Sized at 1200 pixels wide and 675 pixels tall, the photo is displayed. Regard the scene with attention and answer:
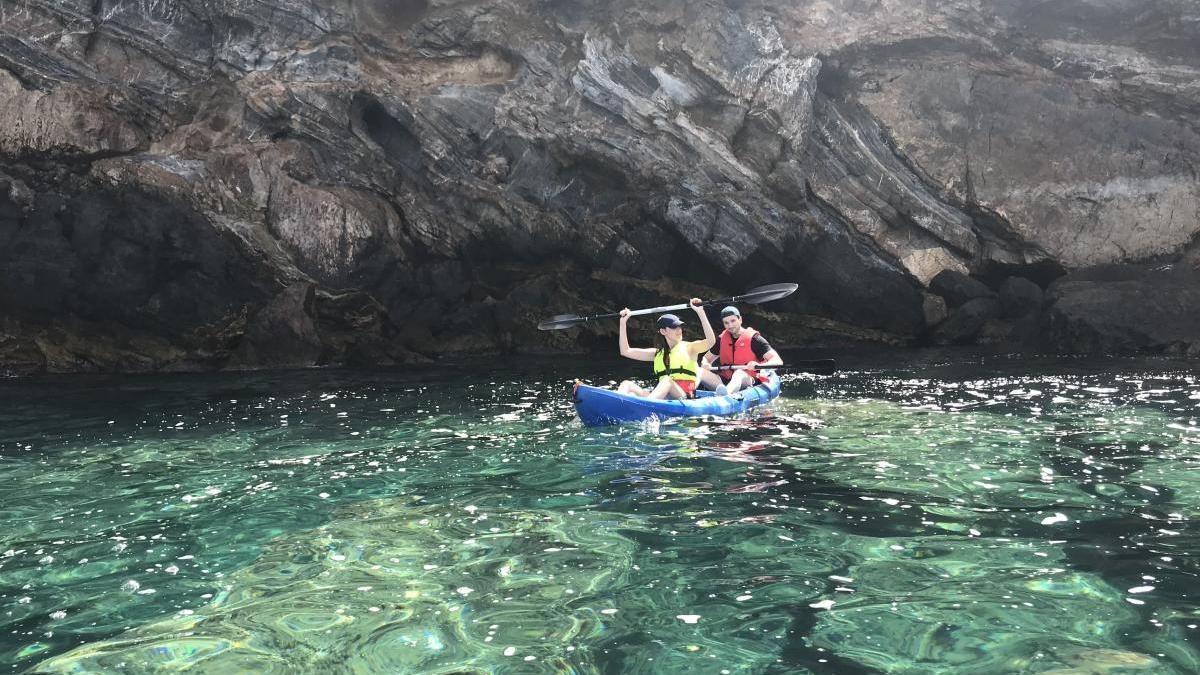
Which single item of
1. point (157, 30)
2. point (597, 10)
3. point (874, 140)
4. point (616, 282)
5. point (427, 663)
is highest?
point (597, 10)

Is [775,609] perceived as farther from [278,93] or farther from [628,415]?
[278,93]

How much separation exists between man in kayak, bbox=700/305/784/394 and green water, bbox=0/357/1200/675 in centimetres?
136

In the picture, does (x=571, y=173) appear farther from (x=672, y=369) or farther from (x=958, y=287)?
(x=672, y=369)

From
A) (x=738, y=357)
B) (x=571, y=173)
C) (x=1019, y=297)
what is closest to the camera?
(x=738, y=357)

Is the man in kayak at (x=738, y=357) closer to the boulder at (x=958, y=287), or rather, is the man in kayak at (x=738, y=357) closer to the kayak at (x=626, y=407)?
the kayak at (x=626, y=407)

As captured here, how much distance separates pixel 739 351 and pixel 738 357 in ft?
0.33

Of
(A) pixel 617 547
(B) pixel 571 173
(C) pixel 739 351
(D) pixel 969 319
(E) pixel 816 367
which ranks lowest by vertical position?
(A) pixel 617 547

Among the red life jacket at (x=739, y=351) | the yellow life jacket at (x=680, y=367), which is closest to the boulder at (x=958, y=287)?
the red life jacket at (x=739, y=351)

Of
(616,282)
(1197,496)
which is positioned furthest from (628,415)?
(616,282)

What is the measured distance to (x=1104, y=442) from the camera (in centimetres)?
851

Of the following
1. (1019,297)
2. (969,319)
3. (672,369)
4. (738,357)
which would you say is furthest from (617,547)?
(1019,297)

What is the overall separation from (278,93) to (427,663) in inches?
814

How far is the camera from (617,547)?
527 centimetres

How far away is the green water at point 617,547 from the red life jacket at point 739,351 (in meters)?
1.70
